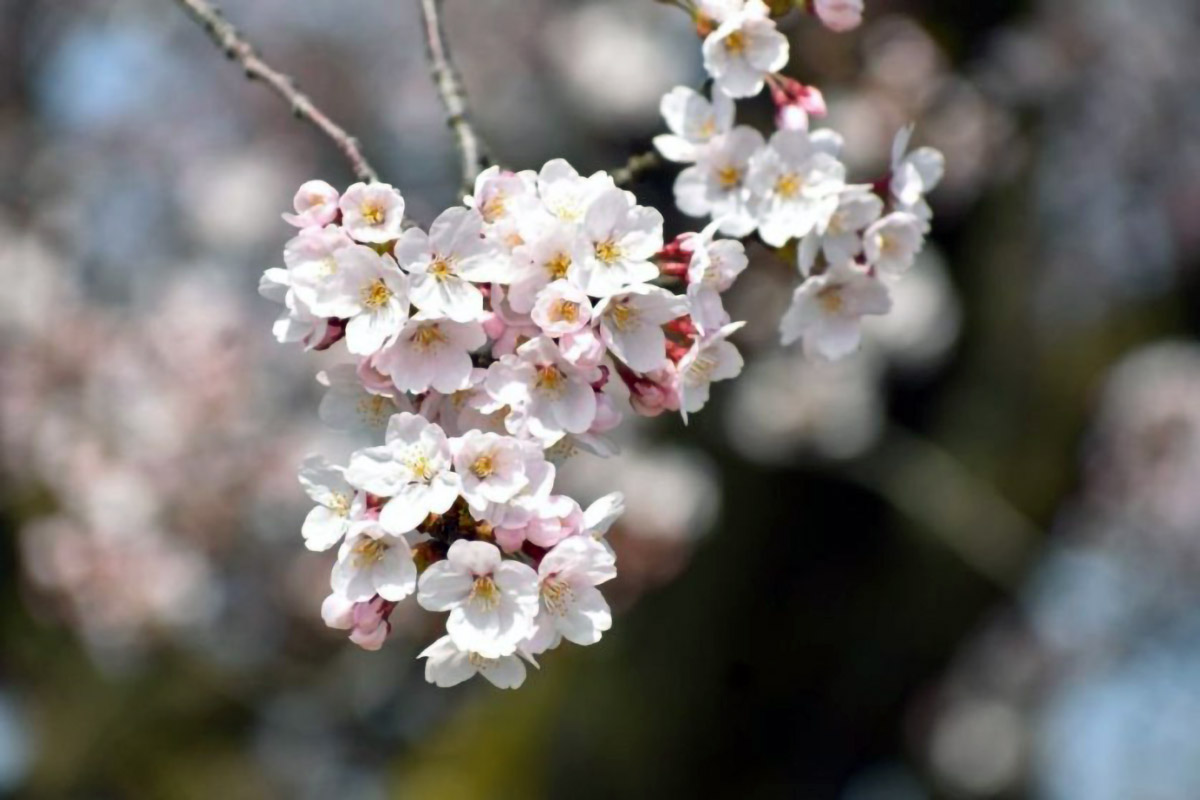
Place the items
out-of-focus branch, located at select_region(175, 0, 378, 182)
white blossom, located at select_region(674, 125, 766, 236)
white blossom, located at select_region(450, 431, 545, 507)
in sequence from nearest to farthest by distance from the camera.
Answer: white blossom, located at select_region(450, 431, 545, 507)
out-of-focus branch, located at select_region(175, 0, 378, 182)
white blossom, located at select_region(674, 125, 766, 236)

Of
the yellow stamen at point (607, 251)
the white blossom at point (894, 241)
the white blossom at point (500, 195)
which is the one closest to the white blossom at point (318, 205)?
the white blossom at point (500, 195)

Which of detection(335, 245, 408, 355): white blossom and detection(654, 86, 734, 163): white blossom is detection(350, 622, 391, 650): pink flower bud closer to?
detection(335, 245, 408, 355): white blossom

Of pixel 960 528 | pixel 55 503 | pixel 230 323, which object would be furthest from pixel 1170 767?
pixel 55 503

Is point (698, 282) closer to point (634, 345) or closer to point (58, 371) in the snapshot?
point (634, 345)

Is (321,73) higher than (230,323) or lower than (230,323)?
higher

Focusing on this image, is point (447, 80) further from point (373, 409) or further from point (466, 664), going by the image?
point (466, 664)

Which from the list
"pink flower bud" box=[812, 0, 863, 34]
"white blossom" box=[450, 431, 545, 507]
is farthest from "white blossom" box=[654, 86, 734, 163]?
"white blossom" box=[450, 431, 545, 507]

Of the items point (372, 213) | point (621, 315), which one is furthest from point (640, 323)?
point (372, 213)
